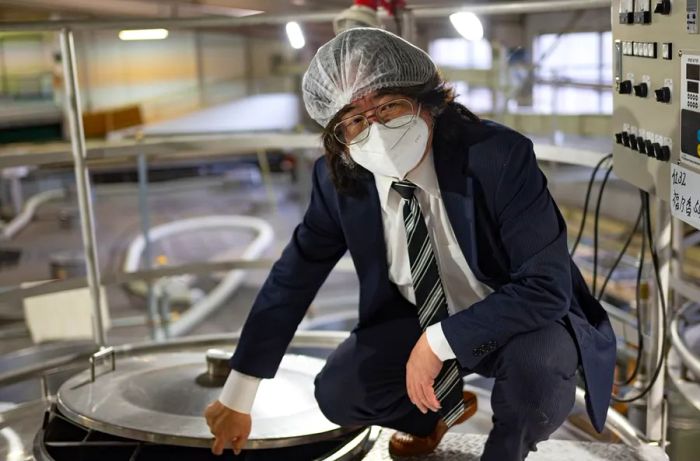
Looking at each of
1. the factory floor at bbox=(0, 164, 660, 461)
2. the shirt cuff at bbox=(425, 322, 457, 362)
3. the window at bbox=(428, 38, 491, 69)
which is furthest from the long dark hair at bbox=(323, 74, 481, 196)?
the window at bbox=(428, 38, 491, 69)

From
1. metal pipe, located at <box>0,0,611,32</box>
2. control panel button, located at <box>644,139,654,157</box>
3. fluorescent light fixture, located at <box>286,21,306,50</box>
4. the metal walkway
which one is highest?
metal pipe, located at <box>0,0,611,32</box>

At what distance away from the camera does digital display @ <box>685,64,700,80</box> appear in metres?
1.39

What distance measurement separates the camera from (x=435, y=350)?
1.42m

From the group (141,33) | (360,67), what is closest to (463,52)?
(141,33)

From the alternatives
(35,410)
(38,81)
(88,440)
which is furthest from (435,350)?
(38,81)

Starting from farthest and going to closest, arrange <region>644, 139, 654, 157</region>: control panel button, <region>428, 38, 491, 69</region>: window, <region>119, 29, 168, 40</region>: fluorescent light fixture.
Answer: <region>428, 38, 491, 69</region>: window < <region>119, 29, 168, 40</region>: fluorescent light fixture < <region>644, 139, 654, 157</region>: control panel button

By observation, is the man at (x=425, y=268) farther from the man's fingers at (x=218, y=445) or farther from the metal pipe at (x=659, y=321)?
the metal pipe at (x=659, y=321)

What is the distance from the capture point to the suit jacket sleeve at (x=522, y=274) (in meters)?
1.37

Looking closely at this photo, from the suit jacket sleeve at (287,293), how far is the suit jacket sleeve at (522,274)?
327 millimetres

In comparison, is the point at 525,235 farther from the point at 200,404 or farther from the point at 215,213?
the point at 215,213

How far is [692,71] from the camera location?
1415 millimetres

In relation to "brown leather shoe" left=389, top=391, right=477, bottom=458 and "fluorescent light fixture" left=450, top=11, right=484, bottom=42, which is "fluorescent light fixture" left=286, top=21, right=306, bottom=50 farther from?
"brown leather shoe" left=389, top=391, right=477, bottom=458

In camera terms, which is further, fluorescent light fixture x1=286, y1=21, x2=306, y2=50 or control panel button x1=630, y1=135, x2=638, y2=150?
fluorescent light fixture x1=286, y1=21, x2=306, y2=50

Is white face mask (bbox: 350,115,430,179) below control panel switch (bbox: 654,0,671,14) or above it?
below
